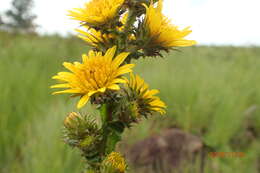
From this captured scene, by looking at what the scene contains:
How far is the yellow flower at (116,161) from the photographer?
1075 mm

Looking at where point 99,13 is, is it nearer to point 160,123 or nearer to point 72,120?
point 72,120

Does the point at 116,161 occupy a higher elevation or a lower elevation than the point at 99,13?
lower

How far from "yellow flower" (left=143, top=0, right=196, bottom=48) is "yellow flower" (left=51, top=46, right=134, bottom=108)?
0.58 ft

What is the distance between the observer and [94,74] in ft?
3.66

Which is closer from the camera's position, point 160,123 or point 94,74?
point 94,74

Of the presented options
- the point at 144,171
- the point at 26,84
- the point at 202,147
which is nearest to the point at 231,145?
the point at 202,147

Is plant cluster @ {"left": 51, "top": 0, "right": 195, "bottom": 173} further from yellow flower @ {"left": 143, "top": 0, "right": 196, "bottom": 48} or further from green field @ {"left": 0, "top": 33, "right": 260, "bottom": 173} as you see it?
green field @ {"left": 0, "top": 33, "right": 260, "bottom": 173}

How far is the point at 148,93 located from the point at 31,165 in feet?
6.08

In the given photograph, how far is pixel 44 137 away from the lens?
9.25 feet

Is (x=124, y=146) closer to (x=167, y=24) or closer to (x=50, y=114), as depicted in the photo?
(x=50, y=114)

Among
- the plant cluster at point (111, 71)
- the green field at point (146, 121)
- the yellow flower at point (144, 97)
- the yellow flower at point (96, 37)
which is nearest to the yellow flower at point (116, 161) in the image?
the plant cluster at point (111, 71)

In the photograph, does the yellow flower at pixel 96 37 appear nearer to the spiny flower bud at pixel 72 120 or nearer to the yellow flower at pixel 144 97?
the yellow flower at pixel 144 97

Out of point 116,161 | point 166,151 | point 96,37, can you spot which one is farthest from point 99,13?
point 166,151

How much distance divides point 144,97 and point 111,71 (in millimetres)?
197
